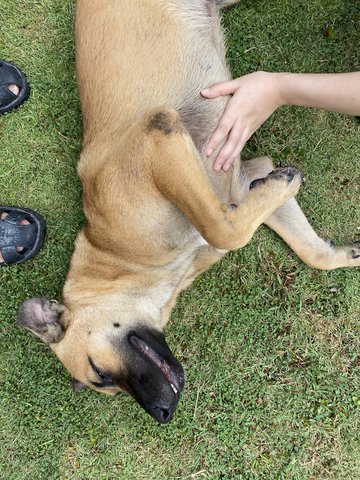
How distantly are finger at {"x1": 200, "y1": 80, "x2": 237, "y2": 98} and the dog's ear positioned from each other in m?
1.92

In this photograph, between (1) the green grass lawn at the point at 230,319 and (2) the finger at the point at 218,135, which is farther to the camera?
(1) the green grass lawn at the point at 230,319

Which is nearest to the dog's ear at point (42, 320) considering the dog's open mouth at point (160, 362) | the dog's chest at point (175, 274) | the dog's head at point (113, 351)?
the dog's head at point (113, 351)

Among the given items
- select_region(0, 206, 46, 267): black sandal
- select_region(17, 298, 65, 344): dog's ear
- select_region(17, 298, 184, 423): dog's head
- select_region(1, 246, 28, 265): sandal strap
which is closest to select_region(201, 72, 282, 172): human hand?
select_region(17, 298, 184, 423): dog's head

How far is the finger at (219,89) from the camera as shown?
359 centimetres

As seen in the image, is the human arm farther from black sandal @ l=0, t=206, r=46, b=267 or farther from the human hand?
black sandal @ l=0, t=206, r=46, b=267

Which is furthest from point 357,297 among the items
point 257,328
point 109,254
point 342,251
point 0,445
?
point 0,445

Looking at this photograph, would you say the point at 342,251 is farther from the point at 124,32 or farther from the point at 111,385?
the point at 124,32

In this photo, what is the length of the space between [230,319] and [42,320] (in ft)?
5.59

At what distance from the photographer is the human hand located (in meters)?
3.62

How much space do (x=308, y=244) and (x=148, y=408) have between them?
6.34 ft

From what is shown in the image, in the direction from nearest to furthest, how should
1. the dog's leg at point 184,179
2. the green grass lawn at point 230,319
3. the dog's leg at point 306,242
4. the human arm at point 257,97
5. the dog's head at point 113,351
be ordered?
the dog's leg at point 184,179 → the dog's head at point 113,351 → the human arm at point 257,97 → the dog's leg at point 306,242 → the green grass lawn at point 230,319

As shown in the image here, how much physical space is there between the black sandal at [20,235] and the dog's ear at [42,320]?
0.99 m

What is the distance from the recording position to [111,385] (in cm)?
359

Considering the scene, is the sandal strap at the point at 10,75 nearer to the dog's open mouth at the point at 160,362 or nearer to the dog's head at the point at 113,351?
the dog's head at the point at 113,351
